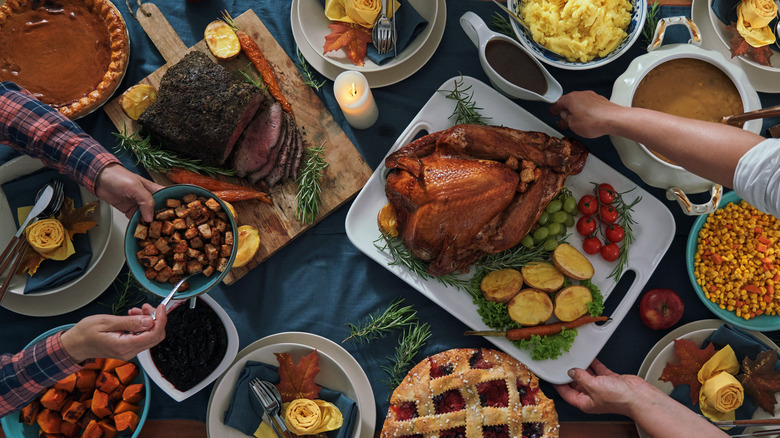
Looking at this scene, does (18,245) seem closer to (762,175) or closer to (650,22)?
(762,175)

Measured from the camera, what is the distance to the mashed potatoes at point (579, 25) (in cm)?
207

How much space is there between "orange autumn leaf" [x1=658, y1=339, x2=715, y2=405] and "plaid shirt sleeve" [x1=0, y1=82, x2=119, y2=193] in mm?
2451

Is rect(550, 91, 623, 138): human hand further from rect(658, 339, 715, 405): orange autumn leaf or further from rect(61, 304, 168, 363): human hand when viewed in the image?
rect(61, 304, 168, 363): human hand

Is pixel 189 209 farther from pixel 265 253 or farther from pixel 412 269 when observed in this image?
pixel 412 269

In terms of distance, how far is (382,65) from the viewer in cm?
237

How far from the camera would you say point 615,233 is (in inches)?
89.5

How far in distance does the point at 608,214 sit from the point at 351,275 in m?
1.18

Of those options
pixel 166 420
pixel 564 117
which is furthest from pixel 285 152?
pixel 166 420

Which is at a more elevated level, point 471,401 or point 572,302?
point 572,302

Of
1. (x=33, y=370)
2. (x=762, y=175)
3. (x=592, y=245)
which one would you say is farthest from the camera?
(x=592, y=245)

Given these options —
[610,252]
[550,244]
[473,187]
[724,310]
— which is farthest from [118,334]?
[724,310]

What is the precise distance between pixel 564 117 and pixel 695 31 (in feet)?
1.91

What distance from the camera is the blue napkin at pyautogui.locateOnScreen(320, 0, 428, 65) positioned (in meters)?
2.29

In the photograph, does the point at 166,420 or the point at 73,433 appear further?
the point at 166,420
